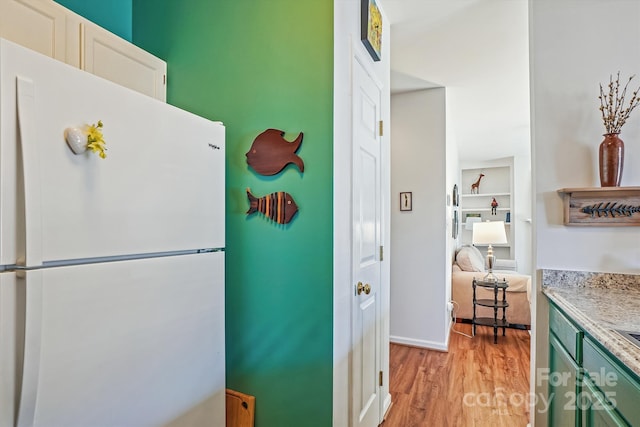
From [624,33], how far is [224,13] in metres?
2.08

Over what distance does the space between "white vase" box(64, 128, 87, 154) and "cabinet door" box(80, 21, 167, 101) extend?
0.80 metres

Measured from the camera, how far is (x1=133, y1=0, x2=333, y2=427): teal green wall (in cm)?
149

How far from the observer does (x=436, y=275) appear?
344 cm

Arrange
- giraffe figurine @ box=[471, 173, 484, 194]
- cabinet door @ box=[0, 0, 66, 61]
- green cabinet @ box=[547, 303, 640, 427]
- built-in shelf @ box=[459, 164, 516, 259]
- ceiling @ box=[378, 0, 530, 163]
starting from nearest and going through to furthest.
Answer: green cabinet @ box=[547, 303, 640, 427] → cabinet door @ box=[0, 0, 66, 61] → ceiling @ box=[378, 0, 530, 163] → built-in shelf @ box=[459, 164, 516, 259] → giraffe figurine @ box=[471, 173, 484, 194]

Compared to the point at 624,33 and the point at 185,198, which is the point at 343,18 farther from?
the point at 624,33

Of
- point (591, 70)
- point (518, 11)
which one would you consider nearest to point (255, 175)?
point (591, 70)

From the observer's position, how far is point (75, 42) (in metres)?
1.42

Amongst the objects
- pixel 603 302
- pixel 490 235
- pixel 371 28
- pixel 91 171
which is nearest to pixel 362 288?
pixel 603 302

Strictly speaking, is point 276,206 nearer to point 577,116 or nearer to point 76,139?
point 76,139

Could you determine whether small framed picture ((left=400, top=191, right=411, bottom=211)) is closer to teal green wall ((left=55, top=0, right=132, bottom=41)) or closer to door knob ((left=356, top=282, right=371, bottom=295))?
door knob ((left=356, top=282, right=371, bottom=295))

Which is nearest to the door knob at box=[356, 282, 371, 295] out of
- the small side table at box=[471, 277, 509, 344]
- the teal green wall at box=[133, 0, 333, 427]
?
the teal green wall at box=[133, 0, 333, 427]

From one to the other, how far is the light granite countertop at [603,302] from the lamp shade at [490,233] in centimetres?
259

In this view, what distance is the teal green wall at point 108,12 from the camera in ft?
5.56

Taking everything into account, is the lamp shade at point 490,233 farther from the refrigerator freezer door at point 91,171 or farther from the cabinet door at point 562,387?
the refrigerator freezer door at point 91,171
